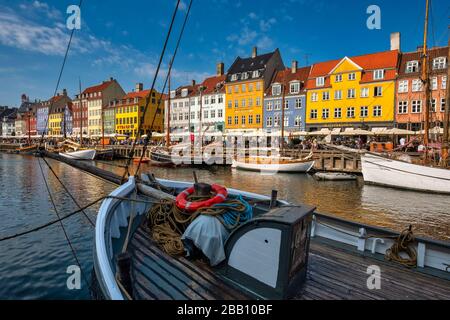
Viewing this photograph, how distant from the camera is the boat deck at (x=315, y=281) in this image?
3607 mm

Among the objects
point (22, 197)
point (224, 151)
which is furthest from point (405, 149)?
point (22, 197)

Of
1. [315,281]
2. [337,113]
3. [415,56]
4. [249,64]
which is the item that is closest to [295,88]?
[337,113]

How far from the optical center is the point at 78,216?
12758 mm

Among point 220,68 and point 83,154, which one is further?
point 220,68

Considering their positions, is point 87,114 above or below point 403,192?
above

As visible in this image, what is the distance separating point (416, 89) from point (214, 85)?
35.4 m

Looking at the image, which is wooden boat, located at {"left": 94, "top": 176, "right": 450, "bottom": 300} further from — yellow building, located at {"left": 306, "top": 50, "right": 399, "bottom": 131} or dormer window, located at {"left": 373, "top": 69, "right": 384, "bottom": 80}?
dormer window, located at {"left": 373, "top": 69, "right": 384, "bottom": 80}

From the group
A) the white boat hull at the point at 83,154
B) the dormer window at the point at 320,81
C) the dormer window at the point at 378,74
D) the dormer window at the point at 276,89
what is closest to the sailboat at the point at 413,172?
the dormer window at the point at 378,74

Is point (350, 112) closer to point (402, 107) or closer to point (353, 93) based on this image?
point (353, 93)

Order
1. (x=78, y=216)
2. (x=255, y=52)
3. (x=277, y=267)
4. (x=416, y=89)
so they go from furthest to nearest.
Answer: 1. (x=255, y=52)
2. (x=416, y=89)
3. (x=78, y=216)
4. (x=277, y=267)

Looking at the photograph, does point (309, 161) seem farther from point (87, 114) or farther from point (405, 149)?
point (87, 114)

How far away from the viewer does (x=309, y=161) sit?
29.5 meters

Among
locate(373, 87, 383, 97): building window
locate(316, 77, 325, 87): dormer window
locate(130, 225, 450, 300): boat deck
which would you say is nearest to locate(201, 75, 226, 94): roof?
locate(316, 77, 325, 87): dormer window

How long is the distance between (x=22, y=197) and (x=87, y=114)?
70983 millimetres
